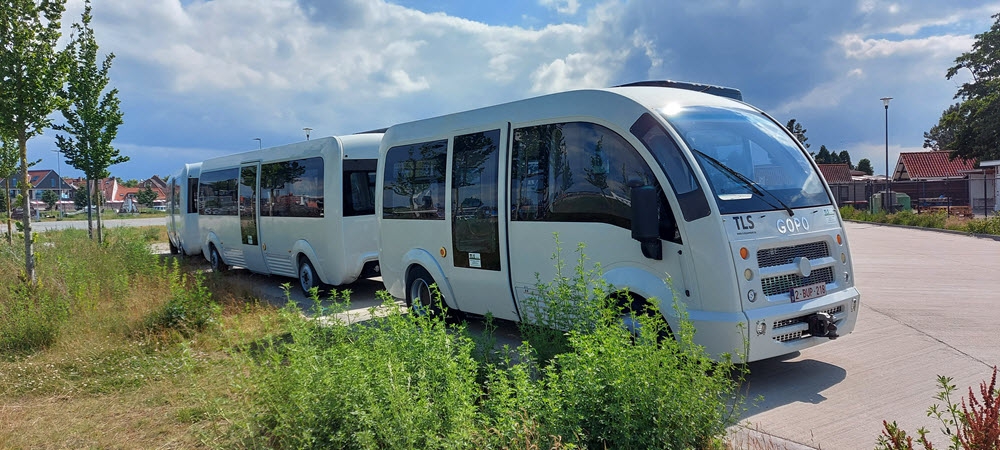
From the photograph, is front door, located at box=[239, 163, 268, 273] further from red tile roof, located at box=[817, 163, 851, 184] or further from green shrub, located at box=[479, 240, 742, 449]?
red tile roof, located at box=[817, 163, 851, 184]

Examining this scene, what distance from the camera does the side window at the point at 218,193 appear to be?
14.4 metres

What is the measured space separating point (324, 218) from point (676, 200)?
24.1ft

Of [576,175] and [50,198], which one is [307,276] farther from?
[50,198]

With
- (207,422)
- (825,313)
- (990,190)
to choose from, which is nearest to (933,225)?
(990,190)

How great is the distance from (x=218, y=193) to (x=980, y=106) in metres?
39.3

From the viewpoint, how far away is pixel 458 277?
25.5ft

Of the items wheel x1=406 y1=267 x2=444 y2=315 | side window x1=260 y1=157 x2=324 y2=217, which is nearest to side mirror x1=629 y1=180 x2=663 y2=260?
wheel x1=406 y1=267 x2=444 y2=315

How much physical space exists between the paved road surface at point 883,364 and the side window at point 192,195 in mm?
8544

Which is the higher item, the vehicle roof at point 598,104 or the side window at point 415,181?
the vehicle roof at point 598,104

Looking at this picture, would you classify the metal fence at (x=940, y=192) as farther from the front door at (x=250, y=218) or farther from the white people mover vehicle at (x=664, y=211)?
the white people mover vehicle at (x=664, y=211)

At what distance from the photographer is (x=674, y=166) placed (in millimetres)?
5363

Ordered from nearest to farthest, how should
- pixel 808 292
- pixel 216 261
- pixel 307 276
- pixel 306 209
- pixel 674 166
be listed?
pixel 674 166 < pixel 808 292 < pixel 306 209 < pixel 307 276 < pixel 216 261

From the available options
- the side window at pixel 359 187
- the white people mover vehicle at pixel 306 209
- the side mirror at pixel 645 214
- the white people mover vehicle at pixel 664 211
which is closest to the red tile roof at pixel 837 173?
the white people mover vehicle at pixel 306 209

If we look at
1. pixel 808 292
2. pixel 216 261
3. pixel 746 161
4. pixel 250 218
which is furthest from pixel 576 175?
pixel 216 261
